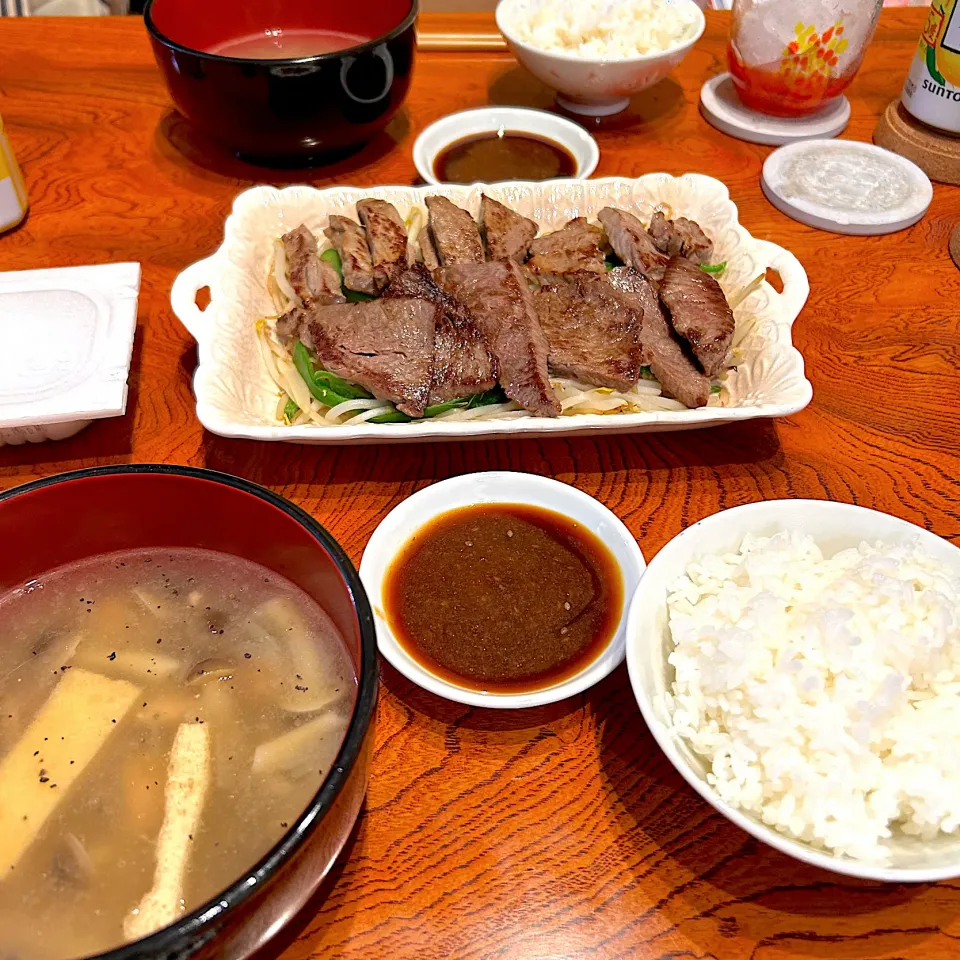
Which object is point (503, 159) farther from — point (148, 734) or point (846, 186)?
point (148, 734)

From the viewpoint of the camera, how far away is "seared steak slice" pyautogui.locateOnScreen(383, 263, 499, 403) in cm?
192

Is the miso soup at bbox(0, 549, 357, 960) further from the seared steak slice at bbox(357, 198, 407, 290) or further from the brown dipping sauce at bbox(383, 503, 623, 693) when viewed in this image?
the seared steak slice at bbox(357, 198, 407, 290)

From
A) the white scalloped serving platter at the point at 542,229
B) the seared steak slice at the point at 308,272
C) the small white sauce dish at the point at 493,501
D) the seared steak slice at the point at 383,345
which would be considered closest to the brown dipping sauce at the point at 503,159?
the white scalloped serving platter at the point at 542,229

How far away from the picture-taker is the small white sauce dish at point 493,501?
1.36 m

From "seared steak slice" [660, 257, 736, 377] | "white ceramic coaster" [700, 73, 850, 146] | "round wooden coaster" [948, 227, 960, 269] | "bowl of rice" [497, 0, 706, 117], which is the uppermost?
"bowl of rice" [497, 0, 706, 117]

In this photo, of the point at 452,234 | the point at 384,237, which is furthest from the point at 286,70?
the point at 452,234

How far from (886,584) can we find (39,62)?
3.52 m

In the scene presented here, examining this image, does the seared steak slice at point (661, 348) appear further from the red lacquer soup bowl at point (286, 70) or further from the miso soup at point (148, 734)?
the miso soup at point (148, 734)

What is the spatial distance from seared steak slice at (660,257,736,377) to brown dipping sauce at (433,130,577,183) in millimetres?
765

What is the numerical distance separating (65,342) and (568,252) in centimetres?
130

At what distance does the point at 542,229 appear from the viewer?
244 cm

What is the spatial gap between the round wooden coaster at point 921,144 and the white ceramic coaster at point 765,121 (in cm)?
17

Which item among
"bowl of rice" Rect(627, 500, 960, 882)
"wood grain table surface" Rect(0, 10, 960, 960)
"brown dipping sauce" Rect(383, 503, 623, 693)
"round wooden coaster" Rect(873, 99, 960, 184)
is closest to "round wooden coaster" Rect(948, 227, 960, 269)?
"wood grain table surface" Rect(0, 10, 960, 960)

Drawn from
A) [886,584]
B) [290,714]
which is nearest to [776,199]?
[886,584]
